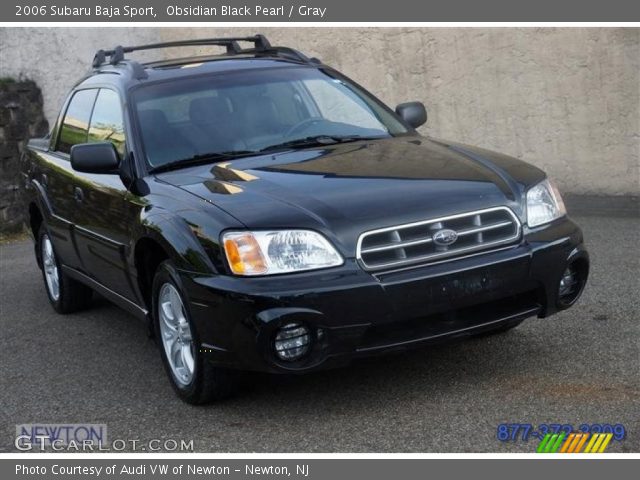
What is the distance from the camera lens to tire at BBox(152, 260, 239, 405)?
5.35 metres

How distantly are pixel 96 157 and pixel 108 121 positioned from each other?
0.80m

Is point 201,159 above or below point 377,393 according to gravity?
above

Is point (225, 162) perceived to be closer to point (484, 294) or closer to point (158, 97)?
point (158, 97)

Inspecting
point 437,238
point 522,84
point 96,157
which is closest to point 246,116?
point 96,157

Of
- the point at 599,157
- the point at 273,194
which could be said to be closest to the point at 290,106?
the point at 273,194

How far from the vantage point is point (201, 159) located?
19.9 ft

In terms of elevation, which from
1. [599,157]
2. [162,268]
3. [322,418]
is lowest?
[599,157]

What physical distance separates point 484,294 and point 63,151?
3630 millimetres

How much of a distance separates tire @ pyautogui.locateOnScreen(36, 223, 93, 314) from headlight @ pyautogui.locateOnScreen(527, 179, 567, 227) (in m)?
3.61

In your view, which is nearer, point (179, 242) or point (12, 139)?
point (179, 242)

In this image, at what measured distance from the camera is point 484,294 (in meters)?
5.12

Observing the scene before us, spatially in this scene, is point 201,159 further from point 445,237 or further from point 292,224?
point 445,237

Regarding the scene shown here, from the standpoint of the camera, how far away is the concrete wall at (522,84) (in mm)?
10805

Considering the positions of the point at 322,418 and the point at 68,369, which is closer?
the point at 322,418
